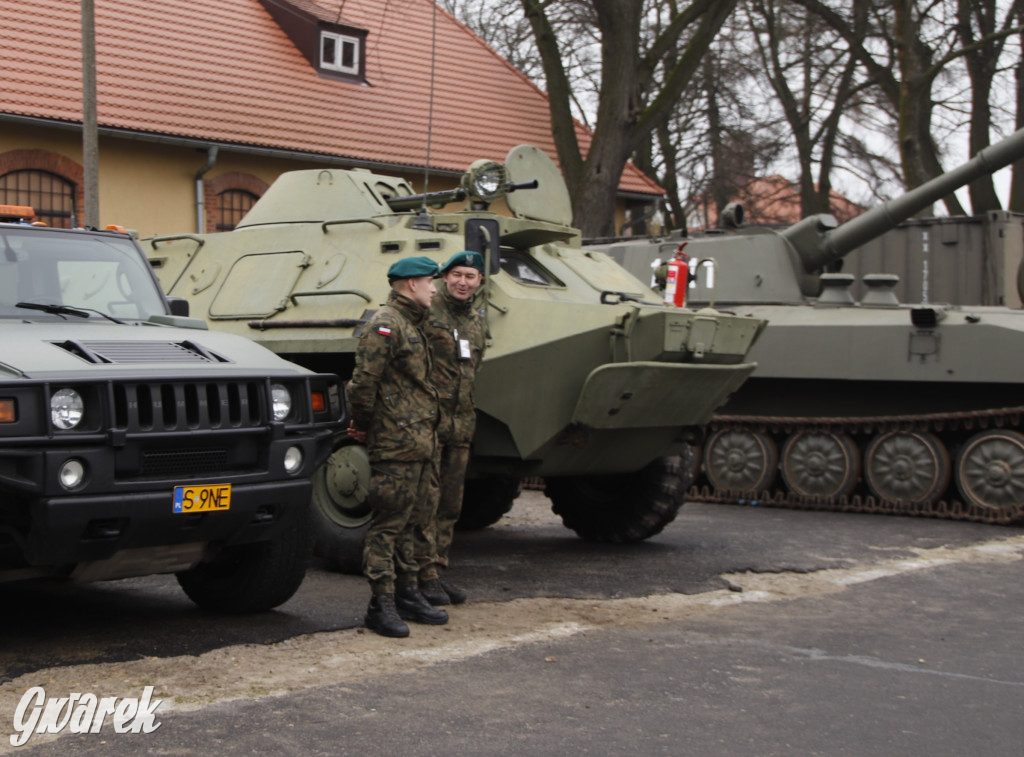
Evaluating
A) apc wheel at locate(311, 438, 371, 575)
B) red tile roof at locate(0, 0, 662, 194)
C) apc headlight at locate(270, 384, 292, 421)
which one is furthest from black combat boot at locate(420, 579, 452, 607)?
red tile roof at locate(0, 0, 662, 194)

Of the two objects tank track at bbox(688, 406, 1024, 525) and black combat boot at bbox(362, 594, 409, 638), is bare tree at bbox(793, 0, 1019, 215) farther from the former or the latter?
black combat boot at bbox(362, 594, 409, 638)

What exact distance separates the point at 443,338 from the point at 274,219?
3.19m

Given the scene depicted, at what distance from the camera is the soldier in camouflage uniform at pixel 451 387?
23.2 ft

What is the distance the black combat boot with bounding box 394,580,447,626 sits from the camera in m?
6.73

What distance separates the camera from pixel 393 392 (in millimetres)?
6523

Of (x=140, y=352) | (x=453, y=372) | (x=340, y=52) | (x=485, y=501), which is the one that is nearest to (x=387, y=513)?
Result: (x=453, y=372)

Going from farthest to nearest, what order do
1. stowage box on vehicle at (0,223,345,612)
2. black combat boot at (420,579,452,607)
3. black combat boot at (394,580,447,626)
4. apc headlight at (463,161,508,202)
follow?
apc headlight at (463,161,508,202) < black combat boot at (420,579,452,607) < black combat boot at (394,580,447,626) < stowage box on vehicle at (0,223,345,612)

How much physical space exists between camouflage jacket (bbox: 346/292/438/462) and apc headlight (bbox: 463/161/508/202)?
2569mm

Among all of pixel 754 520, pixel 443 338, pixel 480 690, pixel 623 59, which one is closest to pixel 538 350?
pixel 443 338

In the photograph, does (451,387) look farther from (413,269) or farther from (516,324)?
(516,324)

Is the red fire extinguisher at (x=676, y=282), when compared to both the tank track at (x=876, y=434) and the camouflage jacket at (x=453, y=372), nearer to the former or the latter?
the camouflage jacket at (x=453, y=372)

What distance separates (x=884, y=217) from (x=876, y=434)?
7.51ft

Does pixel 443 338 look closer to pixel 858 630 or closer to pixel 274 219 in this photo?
pixel 858 630

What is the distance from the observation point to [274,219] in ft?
32.0
